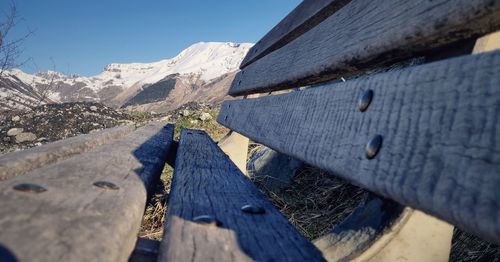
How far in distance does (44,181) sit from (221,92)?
73.0m

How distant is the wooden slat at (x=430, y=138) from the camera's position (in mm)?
444

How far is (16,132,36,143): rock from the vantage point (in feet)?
28.6


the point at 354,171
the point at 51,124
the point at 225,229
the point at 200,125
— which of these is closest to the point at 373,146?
the point at 354,171

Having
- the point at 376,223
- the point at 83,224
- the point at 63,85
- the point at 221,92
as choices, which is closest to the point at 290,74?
the point at 376,223

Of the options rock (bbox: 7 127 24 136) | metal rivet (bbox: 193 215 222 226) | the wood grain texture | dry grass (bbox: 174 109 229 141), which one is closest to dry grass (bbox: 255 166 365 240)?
the wood grain texture

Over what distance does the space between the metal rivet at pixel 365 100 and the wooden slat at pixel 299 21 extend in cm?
66

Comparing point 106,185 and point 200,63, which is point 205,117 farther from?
point 200,63

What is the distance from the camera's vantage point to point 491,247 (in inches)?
68.8

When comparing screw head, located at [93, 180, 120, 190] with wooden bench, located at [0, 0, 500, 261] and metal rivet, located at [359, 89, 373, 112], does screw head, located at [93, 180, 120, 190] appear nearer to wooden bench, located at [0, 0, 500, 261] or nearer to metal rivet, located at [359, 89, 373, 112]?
wooden bench, located at [0, 0, 500, 261]

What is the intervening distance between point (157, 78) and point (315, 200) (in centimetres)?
11159

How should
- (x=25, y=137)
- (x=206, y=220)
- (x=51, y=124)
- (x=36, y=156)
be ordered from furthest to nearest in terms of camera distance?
(x=51, y=124) → (x=25, y=137) → (x=36, y=156) → (x=206, y=220)

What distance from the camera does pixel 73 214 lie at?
0.64m

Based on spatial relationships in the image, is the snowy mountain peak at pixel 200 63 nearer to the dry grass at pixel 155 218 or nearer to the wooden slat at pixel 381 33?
the dry grass at pixel 155 218

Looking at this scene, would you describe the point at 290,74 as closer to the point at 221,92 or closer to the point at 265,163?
the point at 265,163
